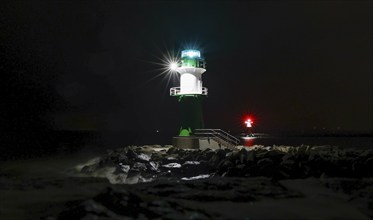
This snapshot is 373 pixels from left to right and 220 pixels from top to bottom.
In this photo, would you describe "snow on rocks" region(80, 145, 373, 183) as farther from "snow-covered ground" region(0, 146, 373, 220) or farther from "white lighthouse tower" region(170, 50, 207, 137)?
"white lighthouse tower" region(170, 50, 207, 137)

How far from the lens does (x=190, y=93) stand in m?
22.8

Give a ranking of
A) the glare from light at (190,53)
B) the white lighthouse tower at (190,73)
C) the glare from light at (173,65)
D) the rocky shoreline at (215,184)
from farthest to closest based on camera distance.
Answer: the glare from light at (173,65) < the glare from light at (190,53) < the white lighthouse tower at (190,73) < the rocky shoreline at (215,184)

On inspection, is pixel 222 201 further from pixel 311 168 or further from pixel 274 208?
pixel 311 168

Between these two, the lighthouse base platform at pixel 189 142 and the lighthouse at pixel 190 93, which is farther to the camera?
the lighthouse at pixel 190 93

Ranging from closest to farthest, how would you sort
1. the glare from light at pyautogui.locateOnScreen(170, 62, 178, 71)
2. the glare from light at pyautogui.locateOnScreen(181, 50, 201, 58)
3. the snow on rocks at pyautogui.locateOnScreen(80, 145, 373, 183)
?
the snow on rocks at pyautogui.locateOnScreen(80, 145, 373, 183) < the glare from light at pyautogui.locateOnScreen(181, 50, 201, 58) < the glare from light at pyautogui.locateOnScreen(170, 62, 178, 71)

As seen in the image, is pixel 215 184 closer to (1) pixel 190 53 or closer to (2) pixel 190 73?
(2) pixel 190 73

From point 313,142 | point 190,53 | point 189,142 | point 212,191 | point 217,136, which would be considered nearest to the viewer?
point 212,191

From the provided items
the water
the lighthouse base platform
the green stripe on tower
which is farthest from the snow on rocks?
the water

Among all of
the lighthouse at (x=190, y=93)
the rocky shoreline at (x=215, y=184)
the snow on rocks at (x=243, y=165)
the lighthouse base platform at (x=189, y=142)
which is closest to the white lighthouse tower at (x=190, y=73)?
the lighthouse at (x=190, y=93)

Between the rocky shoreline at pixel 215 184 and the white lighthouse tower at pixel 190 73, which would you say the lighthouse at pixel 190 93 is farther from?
the rocky shoreline at pixel 215 184

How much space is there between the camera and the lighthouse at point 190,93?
22.9 meters

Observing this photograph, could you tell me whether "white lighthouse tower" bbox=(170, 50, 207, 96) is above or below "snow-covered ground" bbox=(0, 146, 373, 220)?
above

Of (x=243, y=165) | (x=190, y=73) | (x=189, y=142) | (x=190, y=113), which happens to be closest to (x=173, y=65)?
(x=190, y=73)

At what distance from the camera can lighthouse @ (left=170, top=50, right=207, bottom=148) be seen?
22.9 metres
